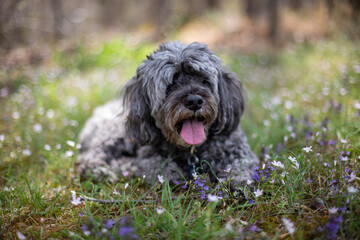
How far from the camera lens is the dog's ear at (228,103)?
314 cm

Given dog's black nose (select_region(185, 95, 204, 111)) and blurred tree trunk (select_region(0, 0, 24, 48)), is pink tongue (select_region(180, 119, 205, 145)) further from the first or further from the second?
blurred tree trunk (select_region(0, 0, 24, 48))

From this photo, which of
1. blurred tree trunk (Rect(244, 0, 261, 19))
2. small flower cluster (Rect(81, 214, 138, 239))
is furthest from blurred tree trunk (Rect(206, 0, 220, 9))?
small flower cluster (Rect(81, 214, 138, 239))

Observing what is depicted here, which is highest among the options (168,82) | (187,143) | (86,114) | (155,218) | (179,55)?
(179,55)

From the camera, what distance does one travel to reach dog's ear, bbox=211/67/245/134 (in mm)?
3143

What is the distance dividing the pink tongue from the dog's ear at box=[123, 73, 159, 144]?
18.3 inches

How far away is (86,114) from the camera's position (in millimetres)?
5180

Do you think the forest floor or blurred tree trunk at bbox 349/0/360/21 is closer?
the forest floor

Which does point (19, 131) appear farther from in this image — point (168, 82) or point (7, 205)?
point (168, 82)

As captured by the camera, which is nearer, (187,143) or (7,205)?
(7,205)

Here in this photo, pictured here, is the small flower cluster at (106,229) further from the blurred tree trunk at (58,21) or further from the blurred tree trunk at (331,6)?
the blurred tree trunk at (331,6)

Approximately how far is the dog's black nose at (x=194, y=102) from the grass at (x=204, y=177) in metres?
0.73

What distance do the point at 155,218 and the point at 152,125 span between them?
4.25 ft

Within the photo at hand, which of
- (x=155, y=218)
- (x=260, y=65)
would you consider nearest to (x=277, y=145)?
(x=155, y=218)

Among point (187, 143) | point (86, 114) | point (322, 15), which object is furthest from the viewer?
point (322, 15)
